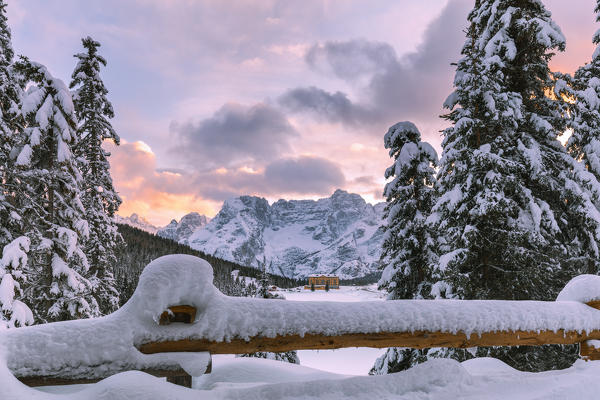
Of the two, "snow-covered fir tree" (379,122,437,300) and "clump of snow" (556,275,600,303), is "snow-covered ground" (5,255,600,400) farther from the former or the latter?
"snow-covered fir tree" (379,122,437,300)

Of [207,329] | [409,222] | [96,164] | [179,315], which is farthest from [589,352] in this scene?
[96,164]

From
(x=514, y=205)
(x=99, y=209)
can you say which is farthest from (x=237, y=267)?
(x=514, y=205)

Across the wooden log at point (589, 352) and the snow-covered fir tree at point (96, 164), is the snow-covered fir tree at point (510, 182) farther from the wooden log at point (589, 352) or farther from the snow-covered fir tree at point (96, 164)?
the snow-covered fir tree at point (96, 164)

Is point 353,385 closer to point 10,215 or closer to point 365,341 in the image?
point 365,341

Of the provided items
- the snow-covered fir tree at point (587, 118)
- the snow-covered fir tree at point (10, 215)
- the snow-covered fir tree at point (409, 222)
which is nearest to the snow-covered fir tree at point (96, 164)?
the snow-covered fir tree at point (10, 215)

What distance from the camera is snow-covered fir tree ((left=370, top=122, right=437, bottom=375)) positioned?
1310cm

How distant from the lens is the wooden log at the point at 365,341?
2.54 m

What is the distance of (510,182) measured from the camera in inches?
345

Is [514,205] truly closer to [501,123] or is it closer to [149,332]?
[501,123]

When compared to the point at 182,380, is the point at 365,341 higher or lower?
higher

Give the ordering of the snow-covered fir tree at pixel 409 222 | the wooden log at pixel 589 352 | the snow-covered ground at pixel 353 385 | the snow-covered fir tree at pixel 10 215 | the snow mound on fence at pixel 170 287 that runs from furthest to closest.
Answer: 1. the snow-covered fir tree at pixel 409 222
2. the snow-covered fir tree at pixel 10 215
3. the wooden log at pixel 589 352
4. the snow mound on fence at pixel 170 287
5. the snow-covered ground at pixel 353 385

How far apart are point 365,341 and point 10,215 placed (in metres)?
12.0

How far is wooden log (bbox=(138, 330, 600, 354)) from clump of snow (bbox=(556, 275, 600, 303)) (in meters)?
0.42

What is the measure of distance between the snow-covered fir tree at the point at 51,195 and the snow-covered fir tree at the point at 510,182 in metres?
11.9
